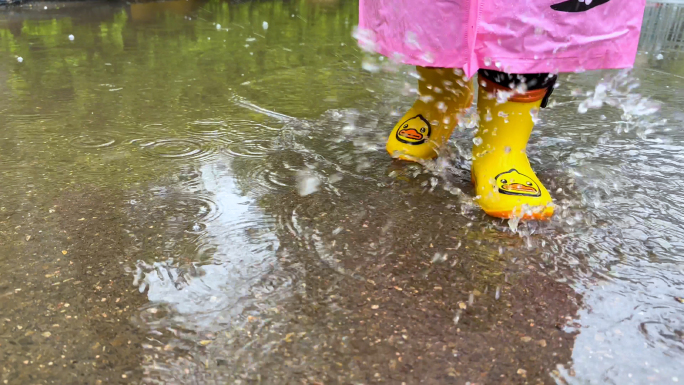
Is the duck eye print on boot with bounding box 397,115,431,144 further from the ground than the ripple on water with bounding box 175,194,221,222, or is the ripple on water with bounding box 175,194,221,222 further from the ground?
the duck eye print on boot with bounding box 397,115,431,144

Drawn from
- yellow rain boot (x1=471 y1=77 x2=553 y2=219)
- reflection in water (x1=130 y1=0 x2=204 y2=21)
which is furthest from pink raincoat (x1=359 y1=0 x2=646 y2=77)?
reflection in water (x1=130 y1=0 x2=204 y2=21)

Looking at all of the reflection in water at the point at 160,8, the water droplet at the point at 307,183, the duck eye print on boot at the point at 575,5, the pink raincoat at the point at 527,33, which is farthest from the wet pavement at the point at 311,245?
the reflection in water at the point at 160,8

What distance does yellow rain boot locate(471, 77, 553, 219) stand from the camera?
1.44 metres

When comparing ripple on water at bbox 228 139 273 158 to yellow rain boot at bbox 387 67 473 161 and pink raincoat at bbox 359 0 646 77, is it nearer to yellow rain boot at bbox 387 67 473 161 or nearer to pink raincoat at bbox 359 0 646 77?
yellow rain boot at bbox 387 67 473 161

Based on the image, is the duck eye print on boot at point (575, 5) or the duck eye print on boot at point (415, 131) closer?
the duck eye print on boot at point (575, 5)

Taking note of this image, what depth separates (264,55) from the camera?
3135 mm

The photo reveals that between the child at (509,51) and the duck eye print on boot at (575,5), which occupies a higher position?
the duck eye print on boot at (575,5)

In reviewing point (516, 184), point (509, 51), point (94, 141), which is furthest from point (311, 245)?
point (94, 141)

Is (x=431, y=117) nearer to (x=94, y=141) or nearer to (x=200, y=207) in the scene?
(x=200, y=207)

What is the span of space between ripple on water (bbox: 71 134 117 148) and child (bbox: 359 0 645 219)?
0.97 metres

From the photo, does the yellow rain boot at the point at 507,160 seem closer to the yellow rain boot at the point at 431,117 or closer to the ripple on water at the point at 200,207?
the yellow rain boot at the point at 431,117

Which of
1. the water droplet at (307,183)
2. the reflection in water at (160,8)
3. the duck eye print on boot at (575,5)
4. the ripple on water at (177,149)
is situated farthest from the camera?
the reflection in water at (160,8)

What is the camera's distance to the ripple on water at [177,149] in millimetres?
1770

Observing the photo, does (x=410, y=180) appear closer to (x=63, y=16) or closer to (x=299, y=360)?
(x=299, y=360)
